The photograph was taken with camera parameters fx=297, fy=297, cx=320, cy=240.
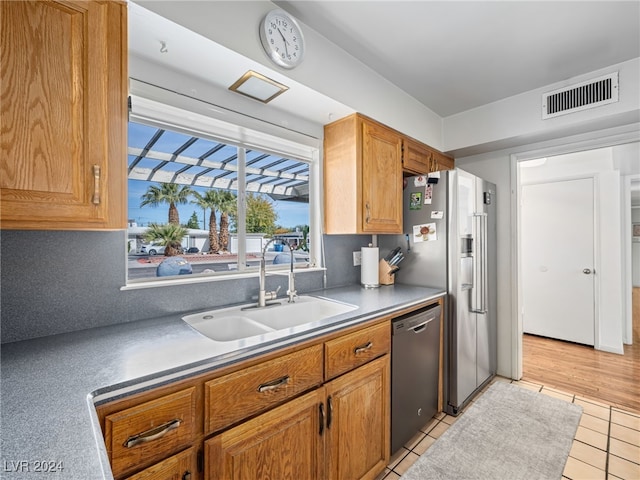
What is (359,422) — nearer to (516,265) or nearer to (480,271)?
(480,271)

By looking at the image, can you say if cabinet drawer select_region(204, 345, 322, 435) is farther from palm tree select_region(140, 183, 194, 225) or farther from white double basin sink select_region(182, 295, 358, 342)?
palm tree select_region(140, 183, 194, 225)

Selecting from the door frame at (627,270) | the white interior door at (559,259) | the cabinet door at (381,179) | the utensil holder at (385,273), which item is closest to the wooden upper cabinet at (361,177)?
the cabinet door at (381,179)

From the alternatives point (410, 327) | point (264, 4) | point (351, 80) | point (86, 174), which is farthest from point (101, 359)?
point (351, 80)

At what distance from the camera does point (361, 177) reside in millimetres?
2074

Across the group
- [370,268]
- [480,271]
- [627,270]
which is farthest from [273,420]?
[627,270]

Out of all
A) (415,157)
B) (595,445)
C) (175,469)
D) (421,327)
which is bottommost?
(595,445)

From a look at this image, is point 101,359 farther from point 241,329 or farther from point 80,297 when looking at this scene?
point 241,329

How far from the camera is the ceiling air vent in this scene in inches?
81.7

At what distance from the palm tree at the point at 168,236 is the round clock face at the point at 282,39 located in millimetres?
1049

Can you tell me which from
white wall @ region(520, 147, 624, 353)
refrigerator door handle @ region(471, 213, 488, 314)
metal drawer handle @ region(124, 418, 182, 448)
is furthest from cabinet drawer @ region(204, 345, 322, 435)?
white wall @ region(520, 147, 624, 353)

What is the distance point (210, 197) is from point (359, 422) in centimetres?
151

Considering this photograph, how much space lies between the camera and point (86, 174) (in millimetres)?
988

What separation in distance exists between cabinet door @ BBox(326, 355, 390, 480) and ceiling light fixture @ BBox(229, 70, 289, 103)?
1.58m

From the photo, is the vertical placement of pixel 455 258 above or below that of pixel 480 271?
above
